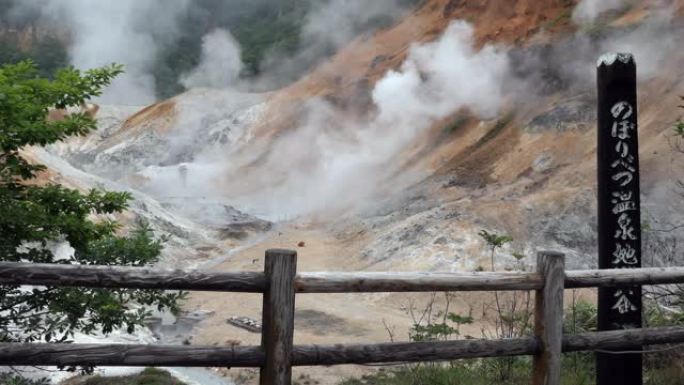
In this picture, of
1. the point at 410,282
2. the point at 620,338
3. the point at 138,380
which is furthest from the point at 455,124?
the point at 410,282

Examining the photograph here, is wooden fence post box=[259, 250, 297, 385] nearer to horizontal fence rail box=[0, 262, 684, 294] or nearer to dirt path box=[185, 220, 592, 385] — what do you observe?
horizontal fence rail box=[0, 262, 684, 294]

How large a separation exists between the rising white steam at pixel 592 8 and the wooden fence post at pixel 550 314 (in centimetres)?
1983

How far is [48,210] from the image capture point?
12.3 feet

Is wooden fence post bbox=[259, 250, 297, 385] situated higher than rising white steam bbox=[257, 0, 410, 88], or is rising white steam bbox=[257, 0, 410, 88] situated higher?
rising white steam bbox=[257, 0, 410, 88]

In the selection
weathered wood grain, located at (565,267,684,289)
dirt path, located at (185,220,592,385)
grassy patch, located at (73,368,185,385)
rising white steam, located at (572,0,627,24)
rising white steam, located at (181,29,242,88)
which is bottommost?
grassy patch, located at (73,368,185,385)

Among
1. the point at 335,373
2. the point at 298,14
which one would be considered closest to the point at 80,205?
the point at 335,373

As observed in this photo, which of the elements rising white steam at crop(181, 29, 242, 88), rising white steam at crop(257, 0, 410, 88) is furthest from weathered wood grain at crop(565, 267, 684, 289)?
rising white steam at crop(181, 29, 242, 88)

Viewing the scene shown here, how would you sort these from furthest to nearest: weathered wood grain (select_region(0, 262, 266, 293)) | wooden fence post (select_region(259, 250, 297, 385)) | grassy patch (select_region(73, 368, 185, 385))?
1. grassy patch (select_region(73, 368, 185, 385))
2. wooden fence post (select_region(259, 250, 297, 385))
3. weathered wood grain (select_region(0, 262, 266, 293))

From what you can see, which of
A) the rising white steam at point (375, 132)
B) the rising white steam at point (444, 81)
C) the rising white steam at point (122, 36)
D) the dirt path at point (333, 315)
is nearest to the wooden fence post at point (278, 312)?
the dirt path at point (333, 315)

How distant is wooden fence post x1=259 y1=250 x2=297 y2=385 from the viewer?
2.88 m

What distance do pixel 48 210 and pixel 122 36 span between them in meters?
38.9

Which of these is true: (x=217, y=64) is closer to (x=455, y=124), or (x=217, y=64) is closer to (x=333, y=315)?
(x=455, y=124)

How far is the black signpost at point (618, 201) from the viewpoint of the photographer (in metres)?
3.93

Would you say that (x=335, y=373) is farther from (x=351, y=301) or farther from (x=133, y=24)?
(x=133, y=24)
